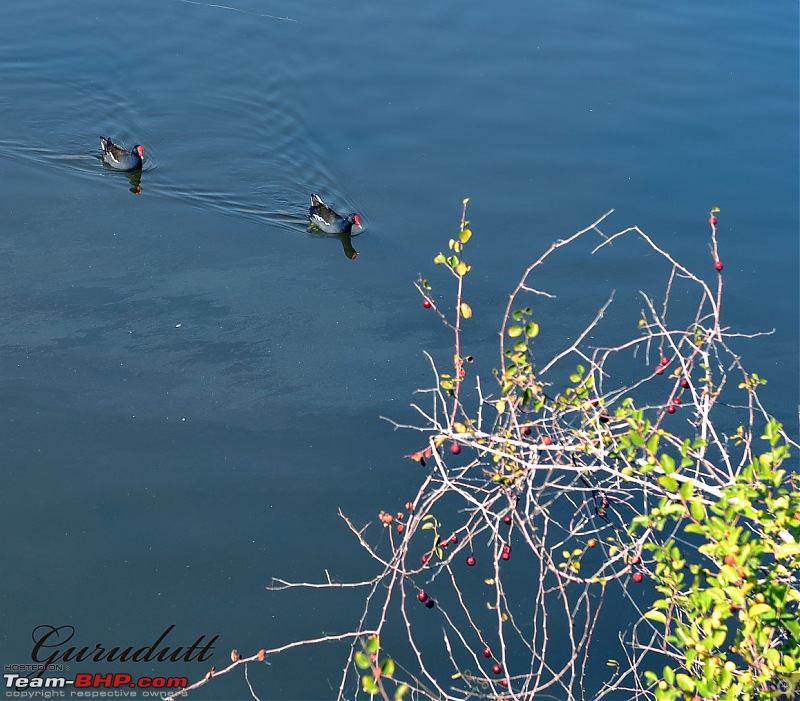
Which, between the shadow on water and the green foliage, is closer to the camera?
the green foliage

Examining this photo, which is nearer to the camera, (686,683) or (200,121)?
(686,683)

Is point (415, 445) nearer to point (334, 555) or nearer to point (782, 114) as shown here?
point (334, 555)

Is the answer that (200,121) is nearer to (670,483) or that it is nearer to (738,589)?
(670,483)

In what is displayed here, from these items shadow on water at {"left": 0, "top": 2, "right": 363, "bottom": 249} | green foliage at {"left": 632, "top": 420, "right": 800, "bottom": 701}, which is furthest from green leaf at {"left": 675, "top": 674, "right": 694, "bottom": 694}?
shadow on water at {"left": 0, "top": 2, "right": 363, "bottom": 249}

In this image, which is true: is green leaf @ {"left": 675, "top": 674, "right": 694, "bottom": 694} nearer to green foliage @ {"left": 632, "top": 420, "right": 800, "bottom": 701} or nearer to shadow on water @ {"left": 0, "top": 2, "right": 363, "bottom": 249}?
green foliage @ {"left": 632, "top": 420, "right": 800, "bottom": 701}

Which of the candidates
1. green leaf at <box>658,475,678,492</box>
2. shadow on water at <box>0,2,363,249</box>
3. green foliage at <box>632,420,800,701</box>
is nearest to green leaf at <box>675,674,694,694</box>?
green foliage at <box>632,420,800,701</box>

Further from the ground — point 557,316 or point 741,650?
point 741,650

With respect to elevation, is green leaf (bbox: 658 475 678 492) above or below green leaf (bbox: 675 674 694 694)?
above

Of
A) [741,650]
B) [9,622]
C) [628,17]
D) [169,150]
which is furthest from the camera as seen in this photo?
[628,17]

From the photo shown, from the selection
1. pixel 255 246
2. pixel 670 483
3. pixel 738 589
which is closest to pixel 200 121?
pixel 255 246

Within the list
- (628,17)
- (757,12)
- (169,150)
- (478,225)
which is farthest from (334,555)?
(757,12)

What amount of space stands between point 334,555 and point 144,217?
4535mm

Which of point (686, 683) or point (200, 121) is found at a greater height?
point (686, 683)

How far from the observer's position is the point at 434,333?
772 centimetres
